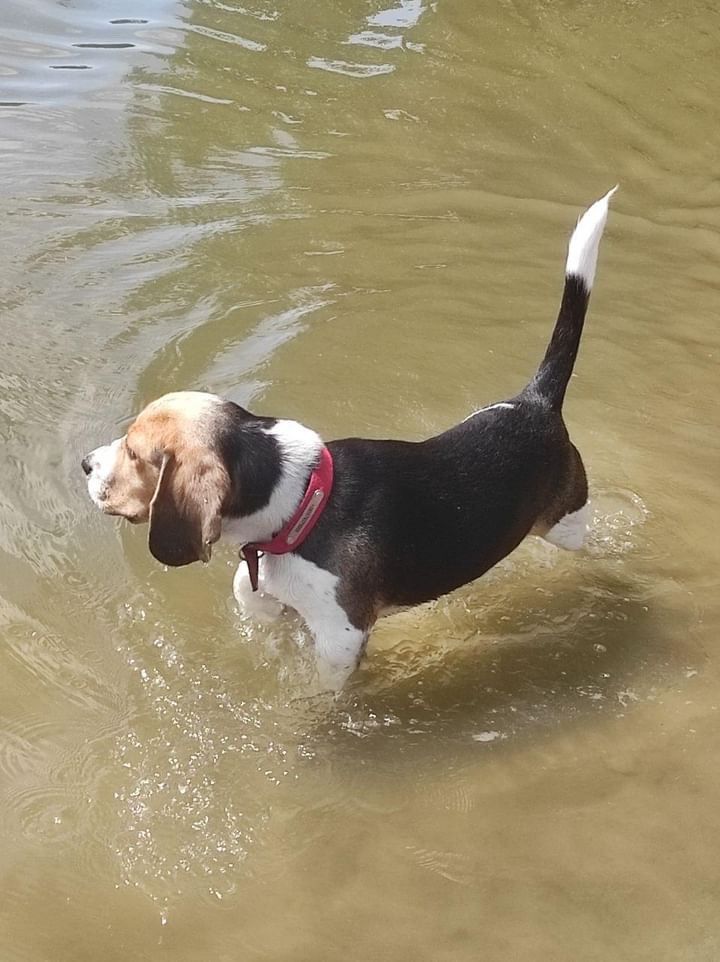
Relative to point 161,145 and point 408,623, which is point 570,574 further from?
point 161,145

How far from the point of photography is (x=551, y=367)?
422cm

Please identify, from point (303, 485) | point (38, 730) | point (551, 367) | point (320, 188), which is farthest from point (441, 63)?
point (38, 730)

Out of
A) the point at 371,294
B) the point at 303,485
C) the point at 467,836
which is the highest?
the point at 303,485

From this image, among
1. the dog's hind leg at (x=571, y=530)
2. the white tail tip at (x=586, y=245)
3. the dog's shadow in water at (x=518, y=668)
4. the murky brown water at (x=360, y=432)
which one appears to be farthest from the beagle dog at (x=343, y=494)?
the murky brown water at (x=360, y=432)

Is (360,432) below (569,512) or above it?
below

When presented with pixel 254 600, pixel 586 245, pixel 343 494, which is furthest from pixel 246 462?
pixel 586 245

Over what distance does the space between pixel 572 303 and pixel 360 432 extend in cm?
161

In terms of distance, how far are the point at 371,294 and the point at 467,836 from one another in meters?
3.60

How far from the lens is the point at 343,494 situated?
3779mm

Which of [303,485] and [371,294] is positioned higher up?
[303,485]

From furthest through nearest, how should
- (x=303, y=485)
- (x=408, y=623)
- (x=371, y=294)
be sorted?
(x=371, y=294)
(x=408, y=623)
(x=303, y=485)

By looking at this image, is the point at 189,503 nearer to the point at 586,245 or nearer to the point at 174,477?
the point at 174,477

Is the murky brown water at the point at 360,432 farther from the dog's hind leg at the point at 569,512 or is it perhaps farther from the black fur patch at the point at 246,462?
the black fur patch at the point at 246,462

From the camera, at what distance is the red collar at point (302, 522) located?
363 cm
